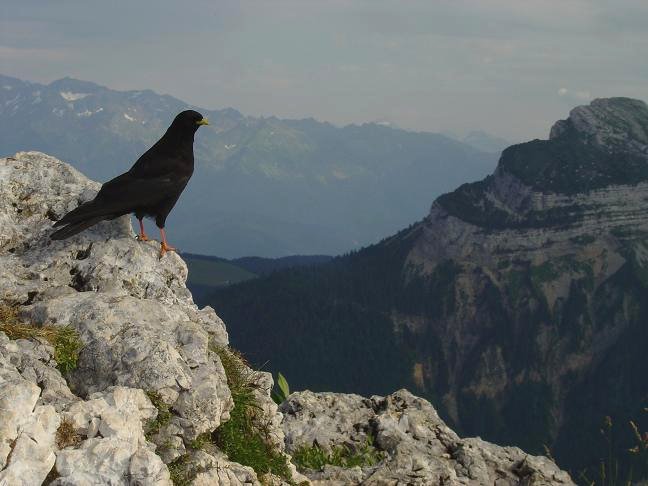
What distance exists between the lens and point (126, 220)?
14836 mm

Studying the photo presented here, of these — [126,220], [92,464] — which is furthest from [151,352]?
[126,220]

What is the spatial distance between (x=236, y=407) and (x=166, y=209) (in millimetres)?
5570

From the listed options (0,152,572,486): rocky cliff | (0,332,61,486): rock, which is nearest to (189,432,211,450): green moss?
(0,152,572,486): rocky cliff

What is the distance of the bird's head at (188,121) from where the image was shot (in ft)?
50.5

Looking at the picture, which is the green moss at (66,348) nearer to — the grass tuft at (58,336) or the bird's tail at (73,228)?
the grass tuft at (58,336)

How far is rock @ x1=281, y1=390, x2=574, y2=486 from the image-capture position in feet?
45.6

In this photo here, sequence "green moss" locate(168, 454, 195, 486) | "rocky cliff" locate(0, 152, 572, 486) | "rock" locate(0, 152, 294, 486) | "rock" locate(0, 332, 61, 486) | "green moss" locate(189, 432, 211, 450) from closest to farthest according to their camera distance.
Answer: "rock" locate(0, 332, 61, 486)
"rock" locate(0, 152, 294, 486)
"rocky cliff" locate(0, 152, 572, 486)
"green moss" locate(168, 454, 195, 486)
"green moss" locate(189, 432, 211, 450)

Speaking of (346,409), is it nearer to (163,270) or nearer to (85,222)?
(163,270)

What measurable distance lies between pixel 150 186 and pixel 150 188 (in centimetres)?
6

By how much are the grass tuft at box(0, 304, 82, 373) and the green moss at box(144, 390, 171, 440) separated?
1.41 m

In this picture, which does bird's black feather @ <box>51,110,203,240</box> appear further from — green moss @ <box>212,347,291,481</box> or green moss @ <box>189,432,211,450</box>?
green moss @ <box>189,432,211,450</box>

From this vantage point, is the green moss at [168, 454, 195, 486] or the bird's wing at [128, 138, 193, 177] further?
the bird's wing at [128, 138, 193, 177]

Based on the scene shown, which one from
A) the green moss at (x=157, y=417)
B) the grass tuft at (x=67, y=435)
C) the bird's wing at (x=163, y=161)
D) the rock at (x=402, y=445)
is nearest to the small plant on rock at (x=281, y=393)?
the rock at (x=402, y=445)

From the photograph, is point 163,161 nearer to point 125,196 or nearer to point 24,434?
point 125,196
